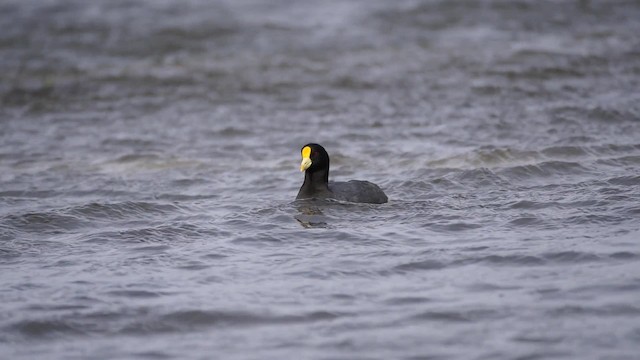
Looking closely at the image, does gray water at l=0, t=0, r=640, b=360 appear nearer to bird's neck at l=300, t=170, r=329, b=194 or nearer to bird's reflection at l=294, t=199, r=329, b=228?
bird's reflection at l=294, t=199, r=329, b=228

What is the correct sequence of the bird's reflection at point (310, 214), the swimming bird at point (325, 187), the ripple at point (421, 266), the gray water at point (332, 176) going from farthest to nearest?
the swimming bird at point (325, 187) → the bird's reflection at point (310, 214) → the ripple at point (421, 266) → the gray water at point (332, 176)

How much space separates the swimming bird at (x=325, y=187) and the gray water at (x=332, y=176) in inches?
9.6

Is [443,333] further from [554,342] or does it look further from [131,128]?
[131,128]

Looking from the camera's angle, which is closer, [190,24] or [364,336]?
[364,336]

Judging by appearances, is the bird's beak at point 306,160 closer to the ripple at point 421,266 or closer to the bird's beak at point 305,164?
the bird's beak at point 305,164

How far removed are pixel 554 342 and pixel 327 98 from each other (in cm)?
1015

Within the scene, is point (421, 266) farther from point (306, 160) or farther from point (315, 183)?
point (306, 160)

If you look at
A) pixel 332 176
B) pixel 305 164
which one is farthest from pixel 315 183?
pixel 332 176

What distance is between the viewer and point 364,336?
607cm

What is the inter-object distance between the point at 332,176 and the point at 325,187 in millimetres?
1841

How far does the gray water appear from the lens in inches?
249

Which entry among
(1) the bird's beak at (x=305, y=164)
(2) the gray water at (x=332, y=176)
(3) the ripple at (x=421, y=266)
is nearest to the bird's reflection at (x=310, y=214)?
(2) the gray water at (x=332, y=176)

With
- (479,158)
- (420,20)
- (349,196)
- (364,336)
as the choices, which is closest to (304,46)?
(420,20)

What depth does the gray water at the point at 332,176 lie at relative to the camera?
6.32 metres
